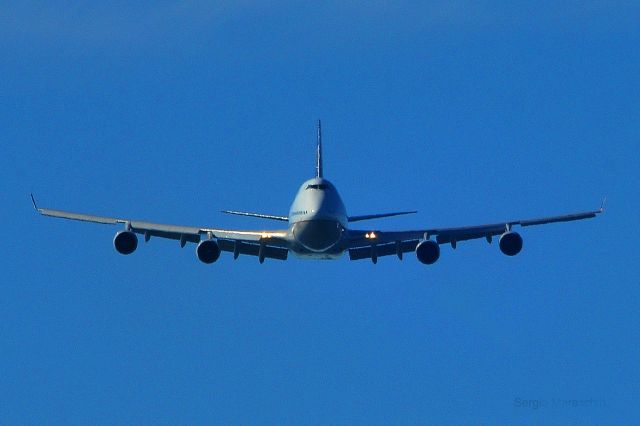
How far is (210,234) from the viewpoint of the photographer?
85.4 meters

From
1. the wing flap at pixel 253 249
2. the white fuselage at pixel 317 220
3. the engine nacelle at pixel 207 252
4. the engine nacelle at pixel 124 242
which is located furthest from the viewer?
the wing flap at pixel 253 249

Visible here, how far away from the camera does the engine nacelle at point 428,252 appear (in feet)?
274

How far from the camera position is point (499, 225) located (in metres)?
85.8

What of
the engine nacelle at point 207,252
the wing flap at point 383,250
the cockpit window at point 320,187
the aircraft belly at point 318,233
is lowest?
the aircraft belly at point 318,233

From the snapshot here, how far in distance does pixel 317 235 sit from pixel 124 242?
41.2 ft

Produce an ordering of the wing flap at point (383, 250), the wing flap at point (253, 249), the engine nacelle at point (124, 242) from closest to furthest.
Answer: the engine nacelle at point (124, 242)
the wing flap at point (383, 250)
the wing flap at point (253, 249)

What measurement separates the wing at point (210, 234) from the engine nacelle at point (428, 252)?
8084mm

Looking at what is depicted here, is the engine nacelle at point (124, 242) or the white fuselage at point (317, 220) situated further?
the engine nacelle at point (124, 242)

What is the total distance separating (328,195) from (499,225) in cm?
1158

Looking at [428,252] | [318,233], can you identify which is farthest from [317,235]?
[428,252]

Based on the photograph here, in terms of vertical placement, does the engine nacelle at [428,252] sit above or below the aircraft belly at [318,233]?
above

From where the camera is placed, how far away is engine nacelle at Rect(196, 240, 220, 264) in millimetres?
83938

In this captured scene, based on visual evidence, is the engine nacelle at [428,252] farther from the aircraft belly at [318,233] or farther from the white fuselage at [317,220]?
the aircraft belly at [318,233]

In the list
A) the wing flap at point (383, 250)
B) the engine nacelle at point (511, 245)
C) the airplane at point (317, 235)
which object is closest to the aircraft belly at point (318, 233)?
the airplane at point (317, 235)
